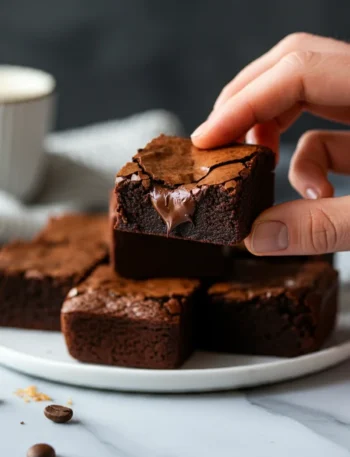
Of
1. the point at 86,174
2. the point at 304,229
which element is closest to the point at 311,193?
the point at 304,229

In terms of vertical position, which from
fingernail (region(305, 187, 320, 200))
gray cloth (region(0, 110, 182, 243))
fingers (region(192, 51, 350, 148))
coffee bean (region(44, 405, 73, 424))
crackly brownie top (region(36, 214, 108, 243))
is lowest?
gray cloth (region(0, 110, 182, 243))

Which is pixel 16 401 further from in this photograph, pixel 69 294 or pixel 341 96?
pixel 341 96

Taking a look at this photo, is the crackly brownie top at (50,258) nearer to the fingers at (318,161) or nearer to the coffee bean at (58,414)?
the coffee bean at (58,414)

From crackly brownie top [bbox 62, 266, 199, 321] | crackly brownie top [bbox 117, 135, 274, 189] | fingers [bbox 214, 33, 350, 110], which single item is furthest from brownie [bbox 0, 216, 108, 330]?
fingers [bbox 214, 33, 350, 110]

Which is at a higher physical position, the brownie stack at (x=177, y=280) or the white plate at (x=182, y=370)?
the brownie stack at (x=177, y=280)

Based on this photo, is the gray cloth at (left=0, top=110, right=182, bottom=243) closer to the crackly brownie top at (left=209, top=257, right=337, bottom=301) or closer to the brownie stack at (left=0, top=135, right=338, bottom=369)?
the brownie stack at (left=0, top=135, right=338, bottom=369)

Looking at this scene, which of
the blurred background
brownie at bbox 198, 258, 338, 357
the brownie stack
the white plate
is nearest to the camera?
the brownie stack

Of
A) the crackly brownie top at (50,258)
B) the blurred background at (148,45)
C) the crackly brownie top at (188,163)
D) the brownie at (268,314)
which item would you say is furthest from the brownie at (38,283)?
the blurred background at (148,45)
